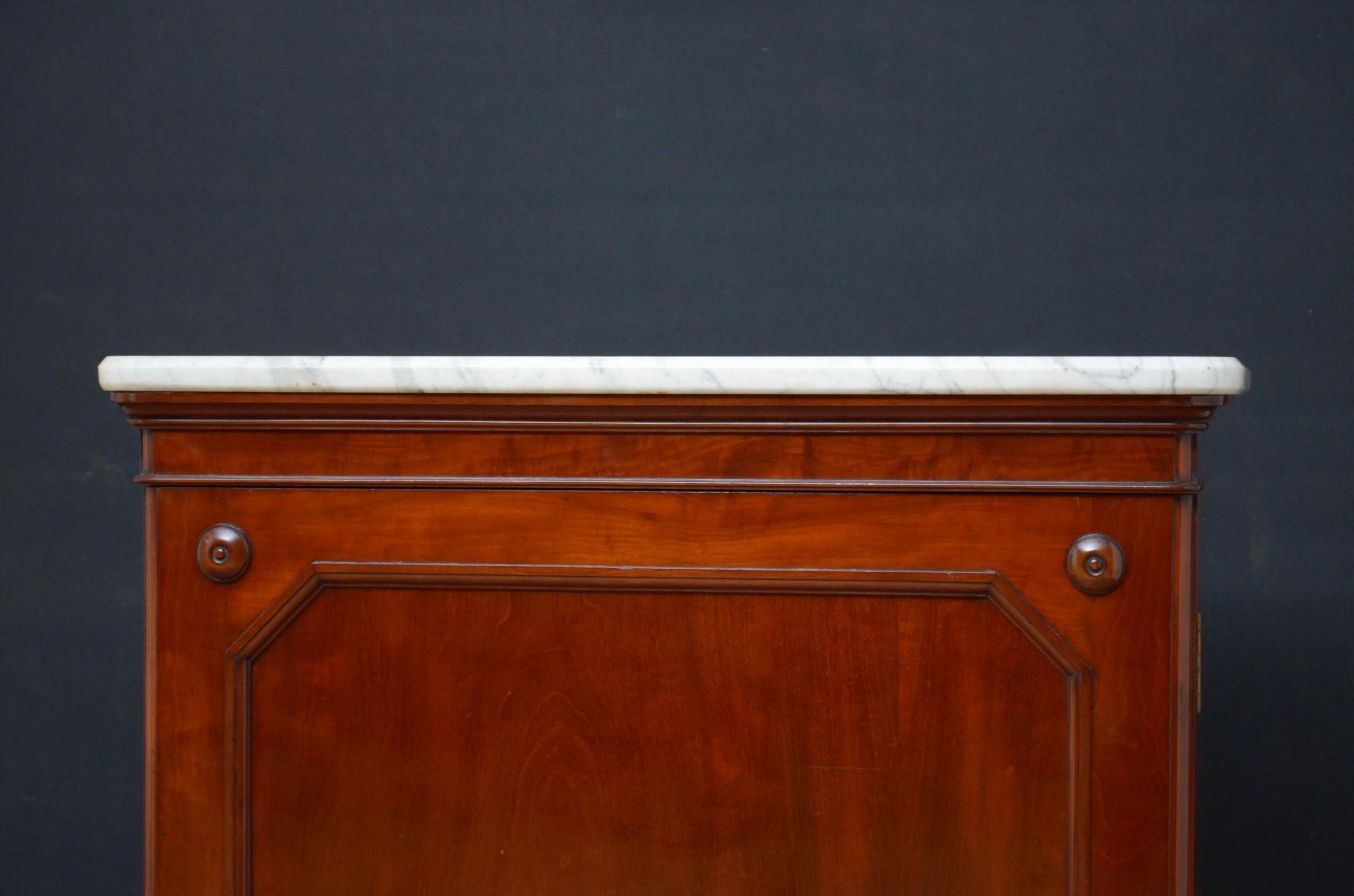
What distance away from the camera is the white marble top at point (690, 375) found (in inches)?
30.7

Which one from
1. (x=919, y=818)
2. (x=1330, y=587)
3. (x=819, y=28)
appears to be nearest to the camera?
(x=919, y=818)

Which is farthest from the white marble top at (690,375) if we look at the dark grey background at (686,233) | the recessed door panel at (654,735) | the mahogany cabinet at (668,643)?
the dark grey background at (686,233)

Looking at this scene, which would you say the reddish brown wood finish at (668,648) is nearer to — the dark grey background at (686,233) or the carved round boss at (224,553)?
the carved round boss at (224,553)

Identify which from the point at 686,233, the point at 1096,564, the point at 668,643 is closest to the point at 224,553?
the point at 668,643

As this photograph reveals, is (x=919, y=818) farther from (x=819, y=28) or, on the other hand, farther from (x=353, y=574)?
(x=819, y=28)

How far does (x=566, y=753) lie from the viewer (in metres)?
0.85

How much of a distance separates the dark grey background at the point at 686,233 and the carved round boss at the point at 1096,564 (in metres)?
1.08

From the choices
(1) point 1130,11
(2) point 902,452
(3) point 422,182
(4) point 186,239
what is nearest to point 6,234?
(4) point 186,239

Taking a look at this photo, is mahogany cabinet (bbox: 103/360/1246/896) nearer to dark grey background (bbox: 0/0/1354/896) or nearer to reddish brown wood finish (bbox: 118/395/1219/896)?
reddish brown wood finish (bbox: 118/395/1219/896)

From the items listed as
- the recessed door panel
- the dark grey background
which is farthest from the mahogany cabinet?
the dark grey background

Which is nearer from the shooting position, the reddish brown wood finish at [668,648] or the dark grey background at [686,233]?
the reddish brown wood finish at [668,648]

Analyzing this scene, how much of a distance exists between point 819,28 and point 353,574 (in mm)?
1401

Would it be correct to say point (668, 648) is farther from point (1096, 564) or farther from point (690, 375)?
point (1096, 564)

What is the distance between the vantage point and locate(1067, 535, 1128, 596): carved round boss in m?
0.81
